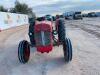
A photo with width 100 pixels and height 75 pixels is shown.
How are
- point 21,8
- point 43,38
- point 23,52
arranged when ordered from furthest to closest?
point 21,8, point 23,52, point 43,38

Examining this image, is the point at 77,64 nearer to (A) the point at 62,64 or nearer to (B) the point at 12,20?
(A) the point at 62,64

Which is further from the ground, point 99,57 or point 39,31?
point 39,31

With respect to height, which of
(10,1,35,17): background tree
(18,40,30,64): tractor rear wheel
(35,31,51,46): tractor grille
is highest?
(35,31,51,46): tractor grille

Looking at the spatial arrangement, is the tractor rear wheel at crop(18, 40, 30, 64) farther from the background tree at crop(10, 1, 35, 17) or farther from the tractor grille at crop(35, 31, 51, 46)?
the background tree at crop(10, 1, 35, 17)

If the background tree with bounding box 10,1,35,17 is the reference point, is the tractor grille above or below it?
above

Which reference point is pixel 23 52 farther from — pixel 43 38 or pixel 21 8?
pixel 21 8

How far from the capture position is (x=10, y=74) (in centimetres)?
870

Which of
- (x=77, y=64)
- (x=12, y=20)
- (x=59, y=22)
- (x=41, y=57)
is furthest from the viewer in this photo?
(x=12, y=20)

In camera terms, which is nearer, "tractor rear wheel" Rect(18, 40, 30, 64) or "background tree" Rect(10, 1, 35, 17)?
"tractor rear wheel" Rect(18, 40, 30, 64)

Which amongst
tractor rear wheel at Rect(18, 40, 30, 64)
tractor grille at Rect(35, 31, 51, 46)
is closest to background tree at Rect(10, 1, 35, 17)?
tractor rear wheel at Rect(18, 40, 30, 64)

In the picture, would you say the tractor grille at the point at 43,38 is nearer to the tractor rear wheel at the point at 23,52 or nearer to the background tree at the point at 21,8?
the tractor rear wheel at the point at 23,52

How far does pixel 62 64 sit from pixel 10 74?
1942 millimetres

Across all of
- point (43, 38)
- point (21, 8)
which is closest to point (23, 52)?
point (43, 38)

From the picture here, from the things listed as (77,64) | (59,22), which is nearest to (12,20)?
(59,22)
